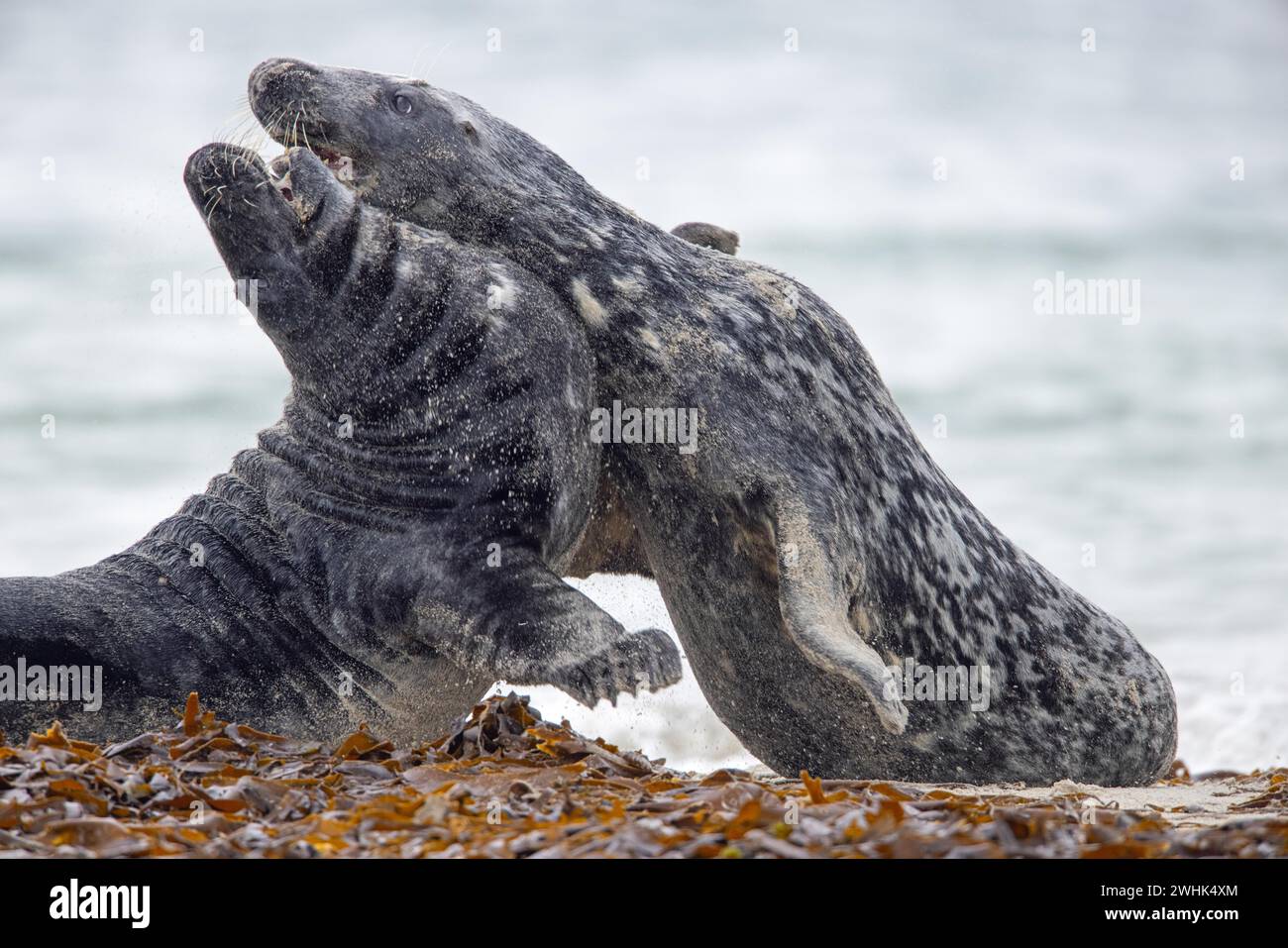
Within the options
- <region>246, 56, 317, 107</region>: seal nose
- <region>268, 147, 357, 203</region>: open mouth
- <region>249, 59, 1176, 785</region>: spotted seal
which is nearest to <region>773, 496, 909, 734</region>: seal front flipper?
<region>249, 59, 1176, 785</region>: spotted seal

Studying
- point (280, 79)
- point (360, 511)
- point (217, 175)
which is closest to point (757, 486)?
point (360, 511)

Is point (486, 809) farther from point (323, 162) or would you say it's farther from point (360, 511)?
point (323, 162)

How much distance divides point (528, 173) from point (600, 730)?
6.41 meters

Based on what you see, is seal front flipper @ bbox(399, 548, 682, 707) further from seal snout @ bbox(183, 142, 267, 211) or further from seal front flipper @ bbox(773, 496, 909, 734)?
seal snout @ bbox(183, 142, 267, 211)

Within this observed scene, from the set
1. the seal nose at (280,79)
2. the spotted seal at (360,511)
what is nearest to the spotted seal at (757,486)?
the seal nose at (280,79)

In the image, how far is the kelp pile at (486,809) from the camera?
380cm

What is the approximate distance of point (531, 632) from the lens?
554 cm

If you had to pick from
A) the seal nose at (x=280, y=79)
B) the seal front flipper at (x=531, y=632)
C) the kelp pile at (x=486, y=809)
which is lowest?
the kelp pile at (x=486, y=809)

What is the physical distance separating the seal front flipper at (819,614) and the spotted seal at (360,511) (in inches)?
22.0

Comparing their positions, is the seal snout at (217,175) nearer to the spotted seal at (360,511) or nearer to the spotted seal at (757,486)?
the spotted seal at (360,511)

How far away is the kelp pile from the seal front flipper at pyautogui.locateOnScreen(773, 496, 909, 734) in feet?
1.12
